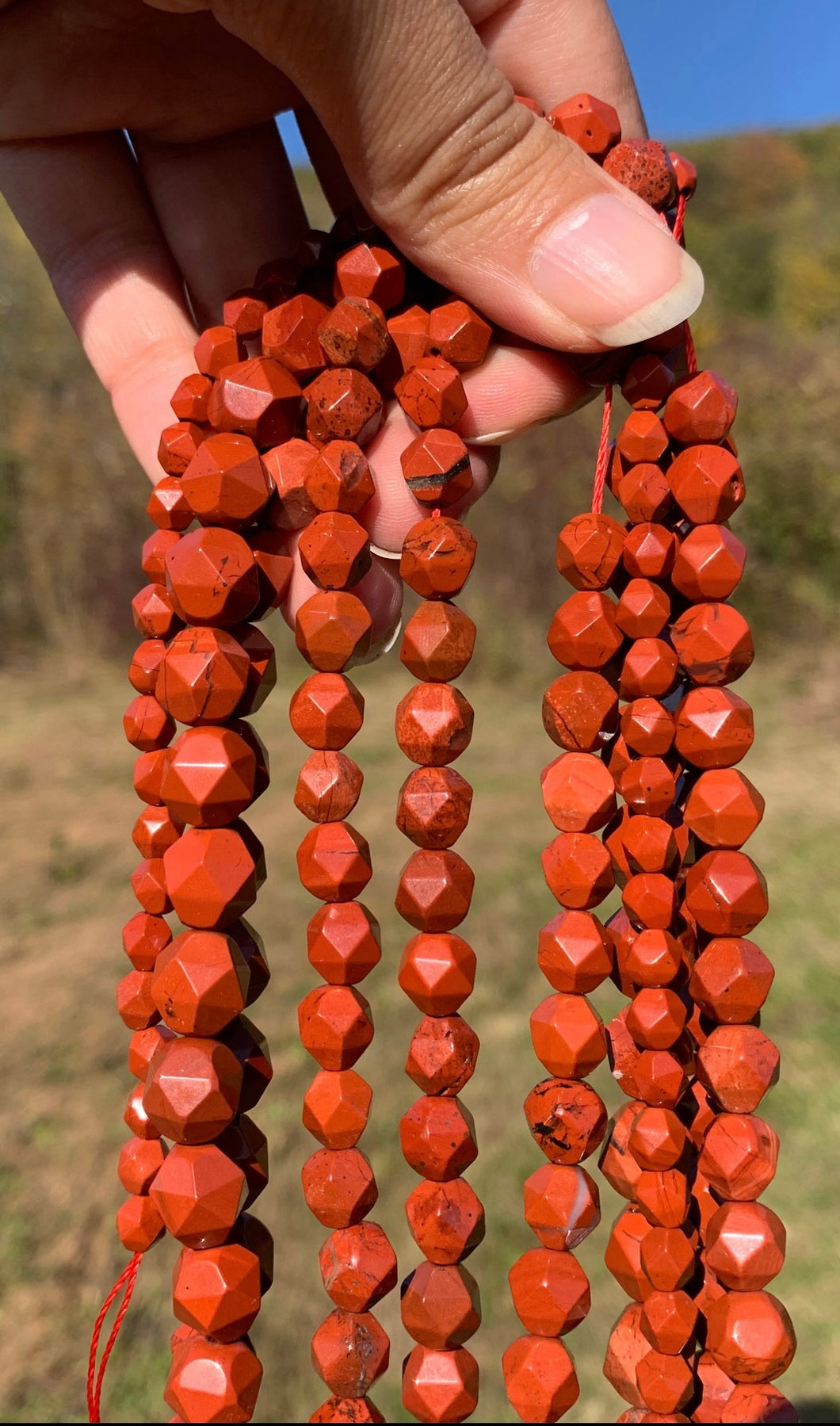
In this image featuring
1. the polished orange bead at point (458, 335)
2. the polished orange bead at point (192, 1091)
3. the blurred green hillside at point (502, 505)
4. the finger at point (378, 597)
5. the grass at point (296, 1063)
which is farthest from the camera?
the blurred green hillside at point (502, 505)

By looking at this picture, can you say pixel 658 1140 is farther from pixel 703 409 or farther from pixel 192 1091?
pixel 703 409

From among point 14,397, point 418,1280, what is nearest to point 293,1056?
point 418,1280

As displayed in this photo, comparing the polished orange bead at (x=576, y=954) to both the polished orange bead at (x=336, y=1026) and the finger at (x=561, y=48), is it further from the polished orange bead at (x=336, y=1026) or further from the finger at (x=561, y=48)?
the finger at (x=561, y=48)

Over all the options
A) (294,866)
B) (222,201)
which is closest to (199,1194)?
(222,201)

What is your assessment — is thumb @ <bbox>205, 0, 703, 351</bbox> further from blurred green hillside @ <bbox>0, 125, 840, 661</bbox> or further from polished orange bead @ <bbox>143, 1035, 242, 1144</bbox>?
blurred green hillside @ <bbox>0, 125, 840, 661</bbox>

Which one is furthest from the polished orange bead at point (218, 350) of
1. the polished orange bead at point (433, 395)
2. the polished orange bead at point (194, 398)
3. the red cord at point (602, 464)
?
the red cord at point (602, 464)

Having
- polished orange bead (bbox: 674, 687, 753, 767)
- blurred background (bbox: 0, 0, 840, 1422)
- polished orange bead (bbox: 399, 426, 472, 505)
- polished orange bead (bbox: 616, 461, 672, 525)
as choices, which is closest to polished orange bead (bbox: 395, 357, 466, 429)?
polished orange bead (bbox: 399, 426, 472, 505)
